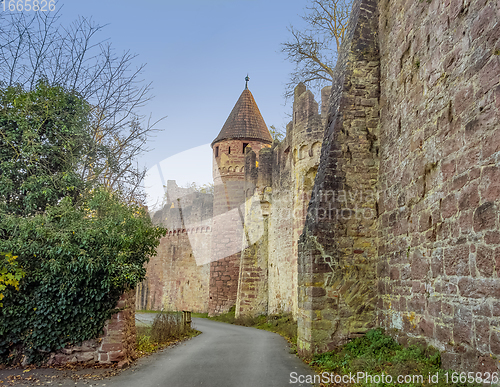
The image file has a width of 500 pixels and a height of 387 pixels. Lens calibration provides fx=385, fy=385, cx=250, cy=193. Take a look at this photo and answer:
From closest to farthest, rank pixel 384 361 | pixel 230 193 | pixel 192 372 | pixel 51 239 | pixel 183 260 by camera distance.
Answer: pixel 384 361 < pixel 192 372 < pixel 51 239 < pixel 230 193 < pixel 183 260

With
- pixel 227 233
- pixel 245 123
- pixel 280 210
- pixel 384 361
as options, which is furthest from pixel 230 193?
pixel 384 361

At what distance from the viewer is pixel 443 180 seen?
16.9 ft

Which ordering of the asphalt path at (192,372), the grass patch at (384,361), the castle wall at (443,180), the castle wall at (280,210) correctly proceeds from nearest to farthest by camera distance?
1. the castle wall at (443,180)
2. the grass patch at (384,361)
3. the asphalt path at (192,372)
4. the castle wall at (280,210)

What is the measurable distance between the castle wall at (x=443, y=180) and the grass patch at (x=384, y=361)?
23 cm

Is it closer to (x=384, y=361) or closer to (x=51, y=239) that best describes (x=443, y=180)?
(x=384, y=361)

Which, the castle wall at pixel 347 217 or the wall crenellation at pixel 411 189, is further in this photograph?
the castle wall at pixel 347 217

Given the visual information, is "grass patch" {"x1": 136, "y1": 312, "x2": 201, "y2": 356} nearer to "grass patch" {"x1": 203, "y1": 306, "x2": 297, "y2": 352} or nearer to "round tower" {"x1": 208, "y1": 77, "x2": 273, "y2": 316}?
"grass patch" {"x1": 203, "y1": 306, "x2": 297, "y2": 352}

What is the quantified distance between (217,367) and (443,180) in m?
5.33

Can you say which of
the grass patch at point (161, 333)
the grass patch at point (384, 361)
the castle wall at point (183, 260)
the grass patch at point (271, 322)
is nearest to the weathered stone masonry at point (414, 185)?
the grass patch at point (384, 361)

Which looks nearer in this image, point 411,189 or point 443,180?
point 443,180

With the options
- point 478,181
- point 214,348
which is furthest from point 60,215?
point 478,181

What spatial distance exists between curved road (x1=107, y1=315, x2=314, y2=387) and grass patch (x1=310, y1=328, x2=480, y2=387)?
0.53 m

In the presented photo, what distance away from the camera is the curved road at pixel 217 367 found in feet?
21.2

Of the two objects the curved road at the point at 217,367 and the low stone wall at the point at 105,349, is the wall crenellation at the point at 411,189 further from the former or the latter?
the low stone wall at the point at 105,349
